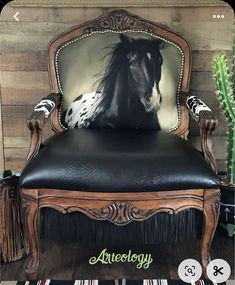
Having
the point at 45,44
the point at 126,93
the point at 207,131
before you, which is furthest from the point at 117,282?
the point at 45,44

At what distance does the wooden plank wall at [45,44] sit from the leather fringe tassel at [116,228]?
69 cm

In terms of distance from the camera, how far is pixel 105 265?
5.42 ft

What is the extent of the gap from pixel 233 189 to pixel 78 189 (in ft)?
2.11

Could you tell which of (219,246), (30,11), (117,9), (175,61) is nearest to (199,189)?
(219,246)

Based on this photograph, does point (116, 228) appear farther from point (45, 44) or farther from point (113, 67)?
point (45, 44)

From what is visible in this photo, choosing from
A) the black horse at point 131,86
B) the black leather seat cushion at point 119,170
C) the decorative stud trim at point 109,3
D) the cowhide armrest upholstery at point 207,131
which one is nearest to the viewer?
the black leather seat cushion at point 119,170

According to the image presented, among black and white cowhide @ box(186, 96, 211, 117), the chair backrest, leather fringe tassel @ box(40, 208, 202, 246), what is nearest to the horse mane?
the chair backrest

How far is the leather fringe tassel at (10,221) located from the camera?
63.2 inches

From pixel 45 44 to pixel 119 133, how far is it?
0.64 m

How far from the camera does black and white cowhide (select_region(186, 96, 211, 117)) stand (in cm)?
160

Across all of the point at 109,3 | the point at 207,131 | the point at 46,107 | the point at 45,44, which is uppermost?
the point at 109,3

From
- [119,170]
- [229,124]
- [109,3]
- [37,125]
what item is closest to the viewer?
[119,170]

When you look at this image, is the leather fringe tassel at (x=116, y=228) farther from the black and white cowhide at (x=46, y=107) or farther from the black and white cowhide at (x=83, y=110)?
the black and white cowhide at (x=83, y=110)

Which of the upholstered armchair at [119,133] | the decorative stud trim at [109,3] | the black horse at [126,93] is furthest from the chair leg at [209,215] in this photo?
the decorative stud trim at [109,3]
